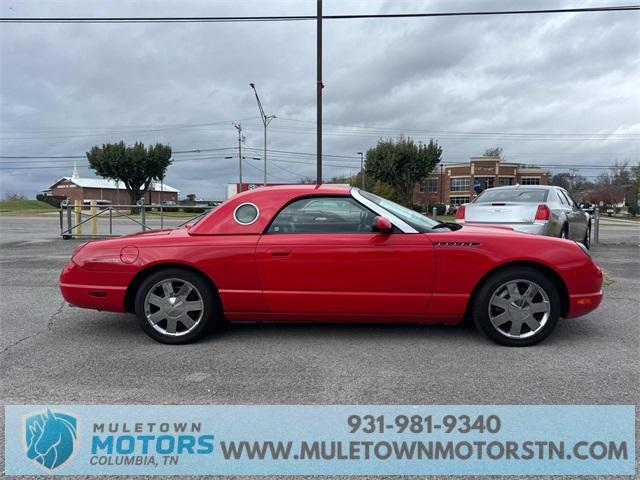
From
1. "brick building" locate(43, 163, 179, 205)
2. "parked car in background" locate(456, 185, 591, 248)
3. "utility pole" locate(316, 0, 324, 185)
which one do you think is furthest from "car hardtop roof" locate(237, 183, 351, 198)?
"brick building" locate(43, 163, 179, 205)

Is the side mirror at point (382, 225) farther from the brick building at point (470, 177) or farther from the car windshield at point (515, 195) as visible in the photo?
the brick building at point (470, 177)

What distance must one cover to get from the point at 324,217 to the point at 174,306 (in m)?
1.58

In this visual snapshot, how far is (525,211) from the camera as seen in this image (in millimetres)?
7301

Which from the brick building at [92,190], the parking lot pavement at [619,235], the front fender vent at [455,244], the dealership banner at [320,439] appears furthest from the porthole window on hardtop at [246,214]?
the brick building at [92,190]

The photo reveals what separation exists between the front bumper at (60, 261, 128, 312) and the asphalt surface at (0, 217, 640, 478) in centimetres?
37

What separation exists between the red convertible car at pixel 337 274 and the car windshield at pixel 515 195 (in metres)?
4.04

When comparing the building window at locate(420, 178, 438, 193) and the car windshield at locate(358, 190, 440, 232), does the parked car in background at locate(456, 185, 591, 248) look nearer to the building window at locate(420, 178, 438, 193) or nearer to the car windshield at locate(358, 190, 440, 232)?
the car windshield at locate(358, 190, 440, 232)

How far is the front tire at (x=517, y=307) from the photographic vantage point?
387 centimetres

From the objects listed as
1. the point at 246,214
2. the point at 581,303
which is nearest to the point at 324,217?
the point at 246,214

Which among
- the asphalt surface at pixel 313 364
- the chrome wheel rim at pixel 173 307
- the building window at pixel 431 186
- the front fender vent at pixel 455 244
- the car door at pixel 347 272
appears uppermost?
the building window at pixel 431 186

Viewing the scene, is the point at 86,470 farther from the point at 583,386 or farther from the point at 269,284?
the point at 583,386

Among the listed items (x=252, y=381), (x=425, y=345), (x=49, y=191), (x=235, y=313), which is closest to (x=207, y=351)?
(x=235, y=313)

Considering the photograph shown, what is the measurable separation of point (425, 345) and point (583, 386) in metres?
1.25

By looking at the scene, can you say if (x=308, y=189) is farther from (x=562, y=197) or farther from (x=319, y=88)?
(x=319, y=88)
